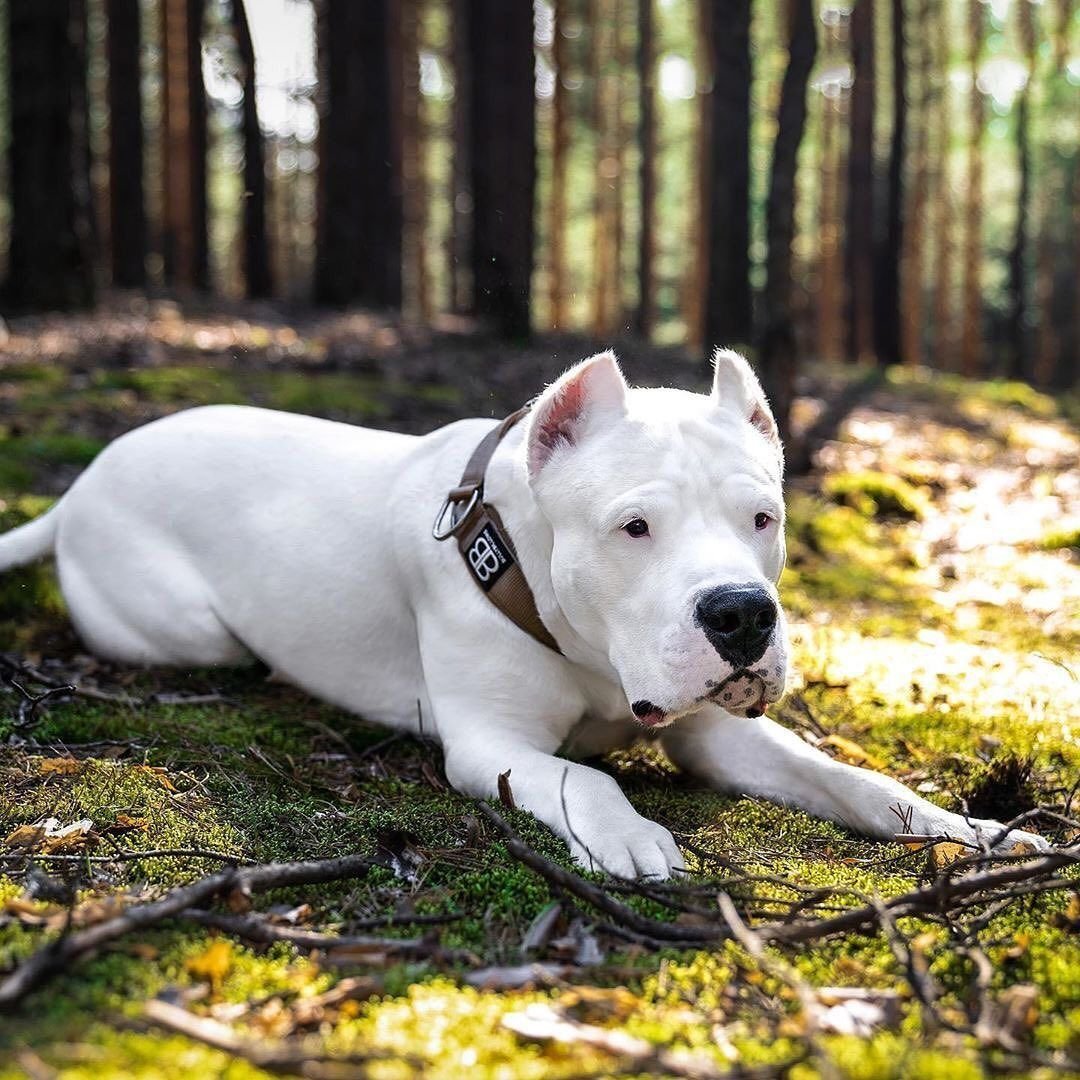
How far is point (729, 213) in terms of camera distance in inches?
615

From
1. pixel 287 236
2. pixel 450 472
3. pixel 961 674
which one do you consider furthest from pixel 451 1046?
pixel 287 236

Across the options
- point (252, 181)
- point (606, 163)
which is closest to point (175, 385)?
point (252, 181)

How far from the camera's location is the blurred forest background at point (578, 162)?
39.3 ft

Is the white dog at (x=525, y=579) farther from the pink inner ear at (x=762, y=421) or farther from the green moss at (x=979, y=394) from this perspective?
the green moss at (x=979, y=394)

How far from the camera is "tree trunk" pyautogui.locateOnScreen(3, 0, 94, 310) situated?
11.6m

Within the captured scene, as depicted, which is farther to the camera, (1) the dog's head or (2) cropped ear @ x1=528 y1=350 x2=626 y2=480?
(2) cropped ear @ x1=528 y1=350 x2=626 y2=480

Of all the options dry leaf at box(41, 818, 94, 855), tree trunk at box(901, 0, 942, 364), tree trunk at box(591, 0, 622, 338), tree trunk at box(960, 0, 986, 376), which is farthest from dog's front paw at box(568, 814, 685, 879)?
tree trunk at box(960, 0, 986, 376)

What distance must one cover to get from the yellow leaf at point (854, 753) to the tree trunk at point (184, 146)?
1786 centimetres

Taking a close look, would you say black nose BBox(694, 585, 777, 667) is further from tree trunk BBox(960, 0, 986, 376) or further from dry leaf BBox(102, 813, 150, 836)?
tree trunk BBox(960, 0, 986, 376)

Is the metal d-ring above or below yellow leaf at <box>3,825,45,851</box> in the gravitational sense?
above

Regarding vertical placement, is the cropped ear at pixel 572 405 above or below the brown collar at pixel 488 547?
above

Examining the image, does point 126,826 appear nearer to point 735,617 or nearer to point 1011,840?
point 735,617

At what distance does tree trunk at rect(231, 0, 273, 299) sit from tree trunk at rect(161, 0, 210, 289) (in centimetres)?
176

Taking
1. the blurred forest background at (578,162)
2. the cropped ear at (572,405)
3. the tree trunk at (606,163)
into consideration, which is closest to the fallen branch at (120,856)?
the cropped ear at (572,405)
